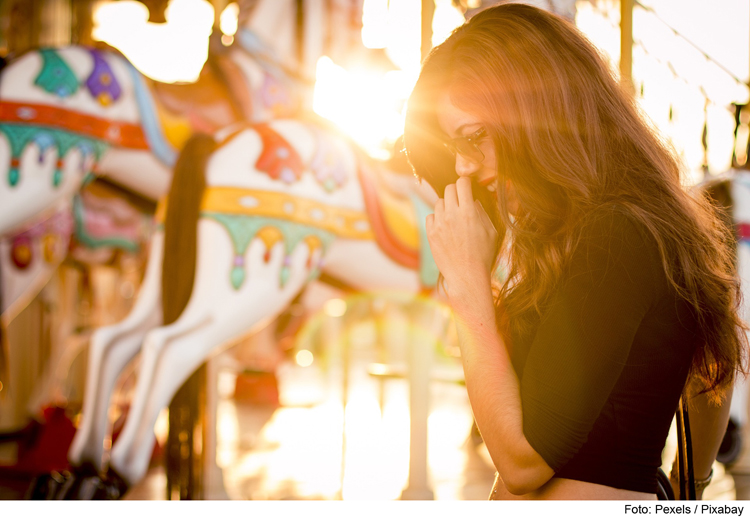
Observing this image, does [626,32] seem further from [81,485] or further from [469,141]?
[81,485]

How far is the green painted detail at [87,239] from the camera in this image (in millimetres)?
2686

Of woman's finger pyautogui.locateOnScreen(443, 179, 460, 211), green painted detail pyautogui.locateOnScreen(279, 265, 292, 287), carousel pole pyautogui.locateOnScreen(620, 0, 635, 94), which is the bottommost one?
green painted detail pyautogui.locateOnScreen(279, 265, 292, 287)

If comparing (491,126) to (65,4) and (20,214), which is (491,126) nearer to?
(20,214)

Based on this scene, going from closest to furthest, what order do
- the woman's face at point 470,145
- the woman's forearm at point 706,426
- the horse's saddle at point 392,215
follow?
the woman's face at point 470,145
the woman's forearm at point 706,426
the horse's saddle at point 392,215

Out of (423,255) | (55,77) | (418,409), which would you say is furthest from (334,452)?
(55,77)

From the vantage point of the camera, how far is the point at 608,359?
1.82 feet

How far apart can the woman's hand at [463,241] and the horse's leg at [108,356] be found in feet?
3.80

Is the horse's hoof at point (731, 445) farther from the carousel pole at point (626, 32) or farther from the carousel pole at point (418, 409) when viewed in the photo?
the carousel pole at point (626, 32)

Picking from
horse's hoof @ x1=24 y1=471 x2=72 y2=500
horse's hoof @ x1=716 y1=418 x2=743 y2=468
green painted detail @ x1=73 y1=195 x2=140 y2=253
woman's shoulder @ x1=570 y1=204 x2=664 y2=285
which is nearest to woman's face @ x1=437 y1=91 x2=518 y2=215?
woman's shoulder @ x1=570 y1=204 x2=664 y2=285

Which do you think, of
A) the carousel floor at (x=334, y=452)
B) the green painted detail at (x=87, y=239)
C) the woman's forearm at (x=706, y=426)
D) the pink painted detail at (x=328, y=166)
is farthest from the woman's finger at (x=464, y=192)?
→ the green painted detail at (x=87, y=239)

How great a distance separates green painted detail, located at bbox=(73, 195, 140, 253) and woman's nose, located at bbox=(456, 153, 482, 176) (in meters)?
2.34

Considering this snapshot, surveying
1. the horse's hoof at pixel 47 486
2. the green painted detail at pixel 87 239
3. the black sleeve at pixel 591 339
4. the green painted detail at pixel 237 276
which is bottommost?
the horse's hoof at pixel 47 486

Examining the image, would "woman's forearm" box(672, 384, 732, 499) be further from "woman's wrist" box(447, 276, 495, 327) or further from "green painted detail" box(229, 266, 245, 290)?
"green painted detail" box(229, 266, 245, 290)

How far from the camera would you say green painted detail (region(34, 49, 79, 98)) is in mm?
1837
